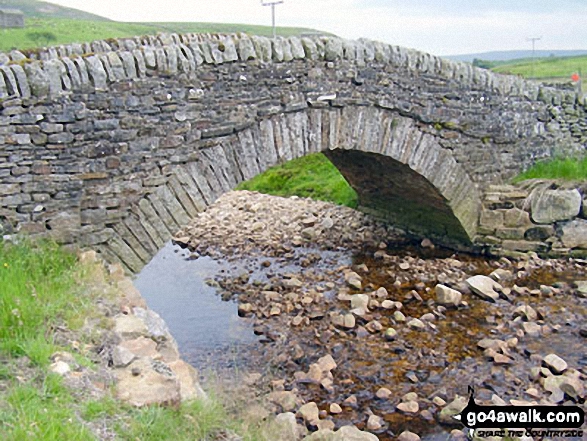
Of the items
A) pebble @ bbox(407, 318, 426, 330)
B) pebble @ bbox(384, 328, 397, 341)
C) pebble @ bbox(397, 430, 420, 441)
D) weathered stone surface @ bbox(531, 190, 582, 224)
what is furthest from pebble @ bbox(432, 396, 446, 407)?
weathered stone surface @ bbox(531, 190, 582, 224)

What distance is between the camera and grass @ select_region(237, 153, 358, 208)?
16219mm

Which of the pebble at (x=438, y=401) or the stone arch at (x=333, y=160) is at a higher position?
the stone arch at (x=333, y=160)

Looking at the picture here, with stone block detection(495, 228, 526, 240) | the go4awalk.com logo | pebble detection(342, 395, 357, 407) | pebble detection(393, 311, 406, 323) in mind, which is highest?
stone block detection(495, 228, 526, 240)

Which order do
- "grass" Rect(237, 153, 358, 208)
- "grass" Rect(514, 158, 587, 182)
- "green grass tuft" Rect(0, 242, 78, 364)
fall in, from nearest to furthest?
"green grass tuft" Rect(0, 242, 78, 364) → "grass" Rect(514, 158, 587, 182) → "grass" Rect(237, 153, 358, 208)

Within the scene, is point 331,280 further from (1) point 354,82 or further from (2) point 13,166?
(2) point 13,166

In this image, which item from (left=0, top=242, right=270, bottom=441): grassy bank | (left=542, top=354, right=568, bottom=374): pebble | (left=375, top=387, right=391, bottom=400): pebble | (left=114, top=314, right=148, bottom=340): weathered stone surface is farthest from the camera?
(left=542, top=354, right=568, bottom=374): pebble

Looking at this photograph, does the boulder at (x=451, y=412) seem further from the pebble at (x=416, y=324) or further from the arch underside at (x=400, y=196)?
the arch underside at (x=400, y=196)

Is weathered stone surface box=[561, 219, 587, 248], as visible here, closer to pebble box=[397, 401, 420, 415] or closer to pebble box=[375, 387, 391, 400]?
pebble box=[375, 387, 391, 400]

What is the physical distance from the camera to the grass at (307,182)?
16219mm

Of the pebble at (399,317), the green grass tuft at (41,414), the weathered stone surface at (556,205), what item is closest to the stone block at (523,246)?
the weathered stone surface at (556,205)

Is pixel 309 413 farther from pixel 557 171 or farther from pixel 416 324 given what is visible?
pixel 557 171

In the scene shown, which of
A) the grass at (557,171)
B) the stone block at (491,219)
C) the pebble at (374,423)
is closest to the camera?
the pebble at (374,423)

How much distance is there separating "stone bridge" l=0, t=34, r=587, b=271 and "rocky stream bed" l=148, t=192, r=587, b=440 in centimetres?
167

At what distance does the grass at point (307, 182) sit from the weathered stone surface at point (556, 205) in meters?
5.29
